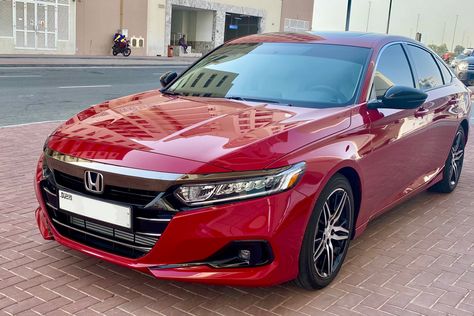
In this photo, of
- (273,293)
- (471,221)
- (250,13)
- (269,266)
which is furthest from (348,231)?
(250,13)

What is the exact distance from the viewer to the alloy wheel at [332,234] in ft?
11.3

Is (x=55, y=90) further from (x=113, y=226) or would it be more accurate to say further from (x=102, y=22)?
(x=102, y=22)

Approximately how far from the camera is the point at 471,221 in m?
5.24

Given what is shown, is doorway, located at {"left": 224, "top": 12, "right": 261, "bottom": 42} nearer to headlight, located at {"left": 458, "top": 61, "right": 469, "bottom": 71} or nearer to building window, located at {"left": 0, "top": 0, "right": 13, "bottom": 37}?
building window, located at {"left": 0, "top": 0, "right": 13, "bottom": 37}

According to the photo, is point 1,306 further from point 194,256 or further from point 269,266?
point 269,266

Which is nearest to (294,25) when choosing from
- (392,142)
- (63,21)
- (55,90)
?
(63,21)

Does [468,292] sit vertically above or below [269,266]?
below

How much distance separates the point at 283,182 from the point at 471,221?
302 cm

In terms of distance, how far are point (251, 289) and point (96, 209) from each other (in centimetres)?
110

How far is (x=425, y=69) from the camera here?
530cm

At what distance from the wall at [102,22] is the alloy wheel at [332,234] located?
2959 centimetres

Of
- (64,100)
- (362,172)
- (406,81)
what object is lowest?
(64,100)

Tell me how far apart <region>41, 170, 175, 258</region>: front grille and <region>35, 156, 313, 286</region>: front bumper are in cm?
5

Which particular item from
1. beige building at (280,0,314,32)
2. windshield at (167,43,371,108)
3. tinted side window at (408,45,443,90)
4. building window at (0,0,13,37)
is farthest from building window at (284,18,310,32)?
windshield at (167,43,371,108)
